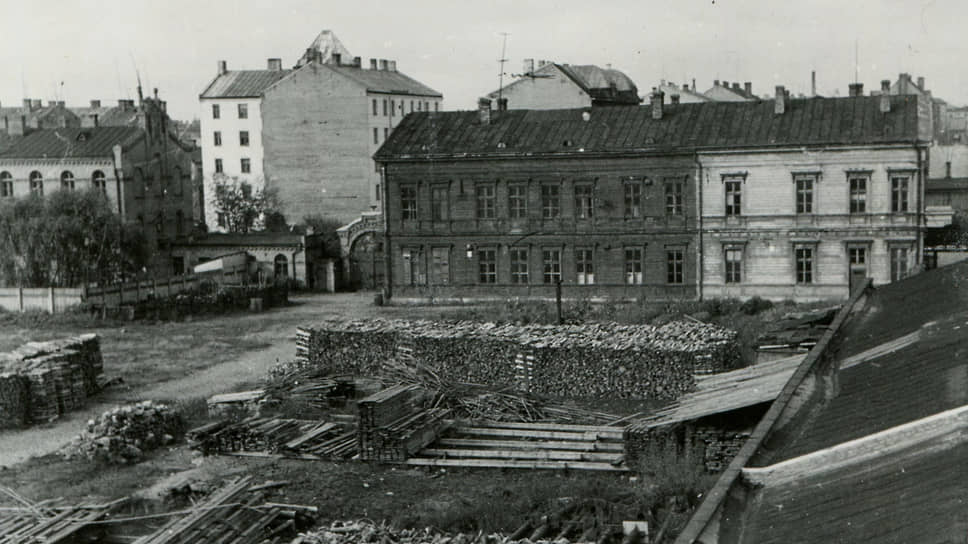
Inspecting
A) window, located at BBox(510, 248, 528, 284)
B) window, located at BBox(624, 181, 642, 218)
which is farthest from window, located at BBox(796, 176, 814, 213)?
window, located at BBox(510, 248, 528, 284)

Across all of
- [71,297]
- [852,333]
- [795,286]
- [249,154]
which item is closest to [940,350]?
[852,333]

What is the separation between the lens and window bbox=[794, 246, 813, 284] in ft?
123

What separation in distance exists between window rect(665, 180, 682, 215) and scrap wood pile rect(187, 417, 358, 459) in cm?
2056

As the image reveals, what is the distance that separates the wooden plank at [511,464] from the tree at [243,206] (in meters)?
43.8

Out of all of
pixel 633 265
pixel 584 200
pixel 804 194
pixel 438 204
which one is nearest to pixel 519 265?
pixel 584 200

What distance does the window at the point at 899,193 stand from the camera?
36156mm

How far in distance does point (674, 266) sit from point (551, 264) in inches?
182

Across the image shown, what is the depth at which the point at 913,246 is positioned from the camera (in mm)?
36219

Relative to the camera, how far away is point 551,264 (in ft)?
131

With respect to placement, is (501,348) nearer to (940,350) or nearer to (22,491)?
(22,491)

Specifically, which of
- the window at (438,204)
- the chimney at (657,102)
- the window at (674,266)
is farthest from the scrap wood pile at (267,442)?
the chimney at (657,102)

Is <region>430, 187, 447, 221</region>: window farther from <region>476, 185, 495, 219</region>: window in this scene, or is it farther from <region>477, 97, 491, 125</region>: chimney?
<region>477, 97, 491, 125</region>: chimney

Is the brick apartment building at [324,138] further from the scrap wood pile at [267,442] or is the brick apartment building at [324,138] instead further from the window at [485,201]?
the scrap wood pile at [267,442]

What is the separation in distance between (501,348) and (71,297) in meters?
19.9
